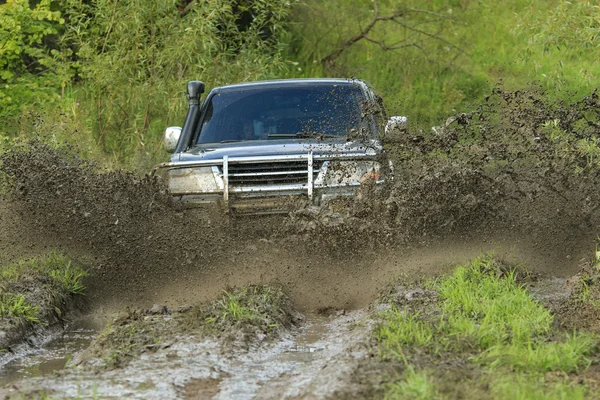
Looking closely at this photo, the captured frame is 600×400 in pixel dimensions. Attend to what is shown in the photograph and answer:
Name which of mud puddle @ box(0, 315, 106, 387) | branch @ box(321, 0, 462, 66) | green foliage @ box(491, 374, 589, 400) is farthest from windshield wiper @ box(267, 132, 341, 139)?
branch @ box(321, 0, 462, 66)

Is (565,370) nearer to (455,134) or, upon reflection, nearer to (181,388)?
(181,388)

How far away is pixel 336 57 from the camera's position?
19641 mm

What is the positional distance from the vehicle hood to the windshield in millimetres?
272

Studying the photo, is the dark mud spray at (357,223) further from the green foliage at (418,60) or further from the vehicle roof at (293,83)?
the green foliage at (418,60)

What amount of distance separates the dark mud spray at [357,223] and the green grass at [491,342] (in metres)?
1.31

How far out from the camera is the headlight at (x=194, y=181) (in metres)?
7.90

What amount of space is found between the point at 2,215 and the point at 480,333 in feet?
15.6

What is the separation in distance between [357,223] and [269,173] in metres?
0.79

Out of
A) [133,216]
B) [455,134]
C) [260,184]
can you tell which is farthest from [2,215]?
[455,134]

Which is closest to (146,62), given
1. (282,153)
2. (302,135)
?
(302,135)

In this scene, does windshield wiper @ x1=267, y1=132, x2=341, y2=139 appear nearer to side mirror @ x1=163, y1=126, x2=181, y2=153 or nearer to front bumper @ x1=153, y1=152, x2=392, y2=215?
front bumper @ x1=153, y1=152, x2=392, y2=215

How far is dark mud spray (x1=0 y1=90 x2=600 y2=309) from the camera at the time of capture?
7691mm

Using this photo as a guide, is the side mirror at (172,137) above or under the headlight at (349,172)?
above

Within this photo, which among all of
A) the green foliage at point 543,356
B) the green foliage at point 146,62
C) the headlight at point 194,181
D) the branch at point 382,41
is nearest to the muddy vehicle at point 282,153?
the headlight at point 194,181
